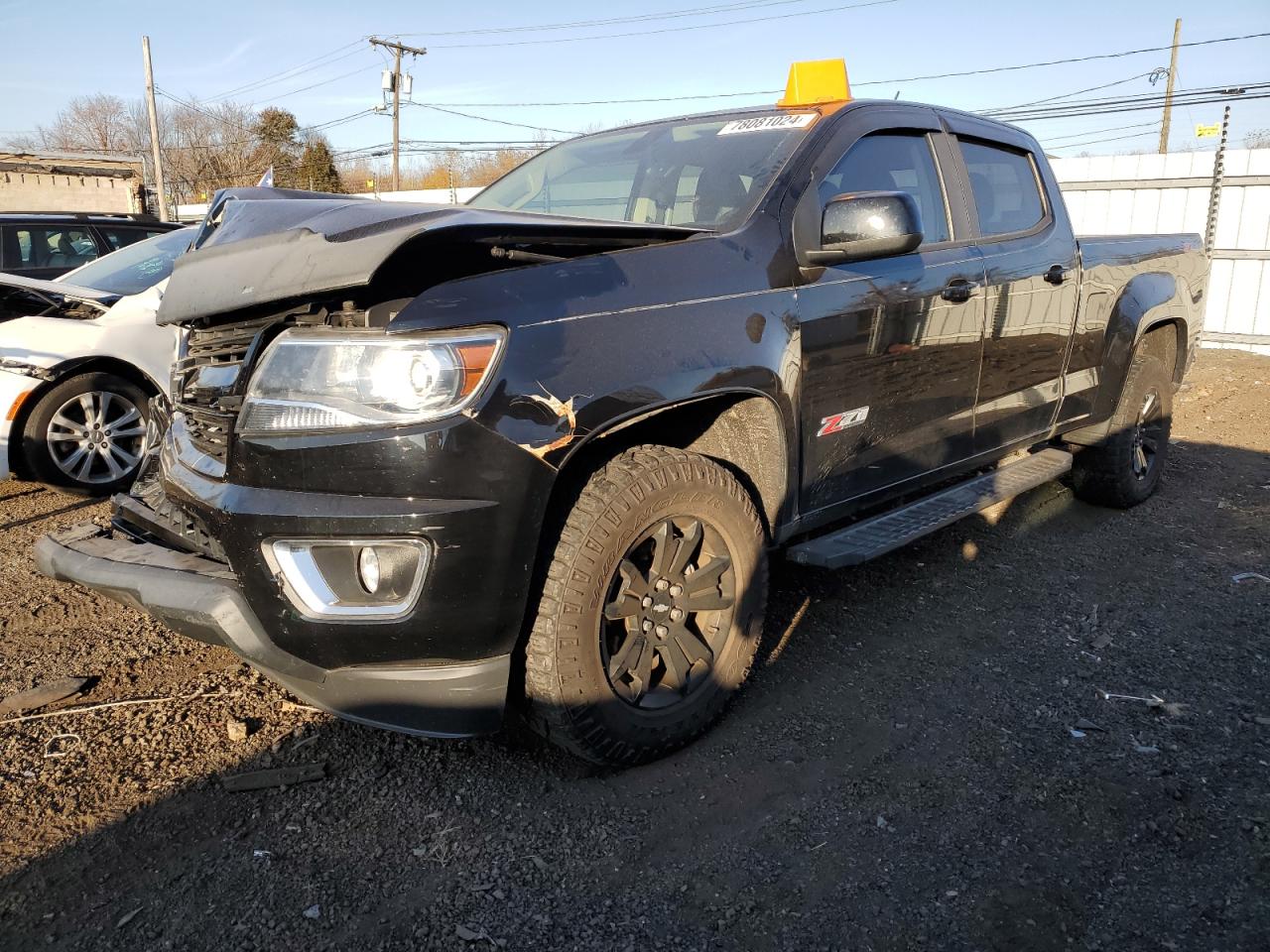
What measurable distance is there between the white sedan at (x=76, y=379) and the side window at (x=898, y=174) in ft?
12.5

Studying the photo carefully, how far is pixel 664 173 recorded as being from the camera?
354 cm

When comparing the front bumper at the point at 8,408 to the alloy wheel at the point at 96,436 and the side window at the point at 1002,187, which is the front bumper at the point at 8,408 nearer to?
the alloy wheel at the point at 96,436

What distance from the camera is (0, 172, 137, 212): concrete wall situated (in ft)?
80.5

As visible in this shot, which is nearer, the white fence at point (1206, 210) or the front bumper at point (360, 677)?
the front bumper at point (360, 677)

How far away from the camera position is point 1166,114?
33.6 meters

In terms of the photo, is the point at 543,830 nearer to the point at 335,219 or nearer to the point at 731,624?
the point at 731,624

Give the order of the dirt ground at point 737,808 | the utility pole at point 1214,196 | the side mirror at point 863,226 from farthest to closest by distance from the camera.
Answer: the utility pole at point 1214,196 < the side mirror at point 863,226 < the dirt ground at point 737,808

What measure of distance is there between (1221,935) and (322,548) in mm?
2265

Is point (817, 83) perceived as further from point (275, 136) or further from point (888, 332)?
point (275, 136)

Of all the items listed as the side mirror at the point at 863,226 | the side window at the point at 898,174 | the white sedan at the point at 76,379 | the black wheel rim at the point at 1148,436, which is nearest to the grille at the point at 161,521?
the side mirror at the point at 863,226

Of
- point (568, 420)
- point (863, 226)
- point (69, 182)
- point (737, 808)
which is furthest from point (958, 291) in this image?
point (69, 182)

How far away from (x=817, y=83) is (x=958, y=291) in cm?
101

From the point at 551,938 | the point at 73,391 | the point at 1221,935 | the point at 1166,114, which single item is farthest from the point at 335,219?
the point at 1166,114

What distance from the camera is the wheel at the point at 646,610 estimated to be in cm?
243
